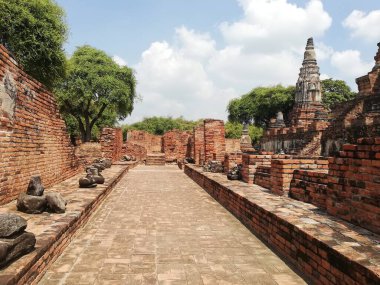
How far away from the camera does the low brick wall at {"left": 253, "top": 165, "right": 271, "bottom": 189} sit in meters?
6.95

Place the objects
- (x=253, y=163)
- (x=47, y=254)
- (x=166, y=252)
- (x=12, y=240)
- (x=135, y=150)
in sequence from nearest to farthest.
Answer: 1. (x=12, y=240)
2. (x=47, y=254)
3. (x=166, y=252)
4. (x=253, y=163)
5. (x=135, y=150)

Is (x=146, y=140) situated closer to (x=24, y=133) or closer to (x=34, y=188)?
(x=24, y=133)

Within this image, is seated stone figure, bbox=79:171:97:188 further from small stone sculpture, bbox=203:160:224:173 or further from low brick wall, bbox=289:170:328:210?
small stone sculpture, bbox=203:160:224:173

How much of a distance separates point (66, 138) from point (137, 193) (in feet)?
8.63

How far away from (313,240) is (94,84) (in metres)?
22.8

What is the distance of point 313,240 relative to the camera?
3148 mm

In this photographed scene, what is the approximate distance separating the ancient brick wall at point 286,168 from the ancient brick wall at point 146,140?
25.8m

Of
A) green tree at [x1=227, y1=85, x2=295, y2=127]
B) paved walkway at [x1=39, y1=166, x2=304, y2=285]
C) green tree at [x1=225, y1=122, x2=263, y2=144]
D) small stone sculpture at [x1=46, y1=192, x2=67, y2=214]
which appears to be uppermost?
green tree at [x1=227, y1=85, x2=295, y2=127]

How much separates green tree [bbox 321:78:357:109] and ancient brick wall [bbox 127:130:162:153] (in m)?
21.0

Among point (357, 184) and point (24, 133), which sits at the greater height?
point (24, 133)

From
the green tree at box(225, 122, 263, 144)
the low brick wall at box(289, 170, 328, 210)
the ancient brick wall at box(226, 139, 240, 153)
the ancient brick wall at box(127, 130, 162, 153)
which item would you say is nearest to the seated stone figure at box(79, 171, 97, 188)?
the low brick wall at box(289, 170, 328, 210)

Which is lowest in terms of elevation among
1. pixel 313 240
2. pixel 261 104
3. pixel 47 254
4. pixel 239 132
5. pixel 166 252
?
pixel 166 252

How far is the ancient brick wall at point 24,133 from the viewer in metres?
5.29

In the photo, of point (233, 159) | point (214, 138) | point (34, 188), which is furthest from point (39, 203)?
point (214, 138)
